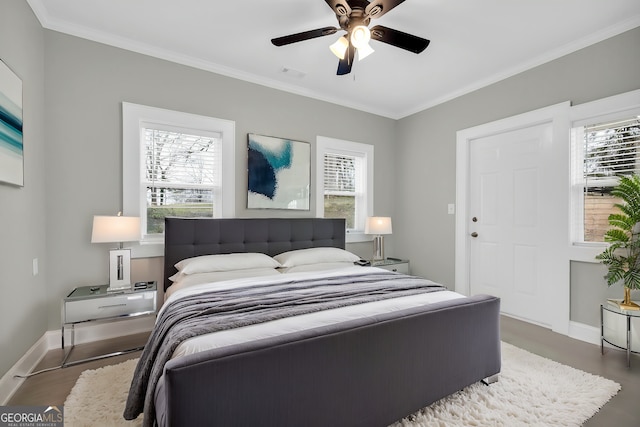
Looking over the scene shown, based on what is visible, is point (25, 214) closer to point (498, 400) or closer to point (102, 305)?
point (102, 305)

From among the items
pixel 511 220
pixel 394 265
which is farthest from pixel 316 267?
pixel 511 220

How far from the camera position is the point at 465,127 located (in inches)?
145

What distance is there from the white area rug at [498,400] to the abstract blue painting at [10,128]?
1421 millimetres

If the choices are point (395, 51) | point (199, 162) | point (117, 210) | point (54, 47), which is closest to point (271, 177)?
point (199, 162)

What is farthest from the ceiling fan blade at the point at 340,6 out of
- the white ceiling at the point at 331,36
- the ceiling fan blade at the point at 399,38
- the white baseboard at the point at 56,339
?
the white baseboard at the point at 56,339

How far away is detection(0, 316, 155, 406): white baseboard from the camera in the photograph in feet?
6.11

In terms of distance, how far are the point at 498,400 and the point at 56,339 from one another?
3.42m

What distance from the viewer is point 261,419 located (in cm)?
117

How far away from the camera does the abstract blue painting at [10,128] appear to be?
1756 mm

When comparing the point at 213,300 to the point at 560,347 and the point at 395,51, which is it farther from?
the point at 560,347

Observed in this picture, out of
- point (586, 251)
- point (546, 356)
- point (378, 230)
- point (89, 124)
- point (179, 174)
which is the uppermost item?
point (89, 124)

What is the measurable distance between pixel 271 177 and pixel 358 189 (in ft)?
4.66

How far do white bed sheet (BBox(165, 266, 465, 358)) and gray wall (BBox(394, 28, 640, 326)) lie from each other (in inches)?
76.1

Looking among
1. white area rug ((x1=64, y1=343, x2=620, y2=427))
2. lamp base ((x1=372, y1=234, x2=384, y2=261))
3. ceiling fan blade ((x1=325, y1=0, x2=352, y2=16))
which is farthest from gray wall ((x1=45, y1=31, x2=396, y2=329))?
lamp base ((x1=372, y1=234, x2=384, y2=261))
